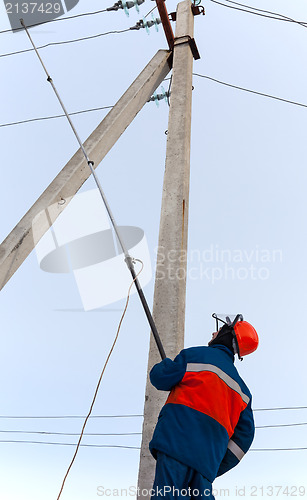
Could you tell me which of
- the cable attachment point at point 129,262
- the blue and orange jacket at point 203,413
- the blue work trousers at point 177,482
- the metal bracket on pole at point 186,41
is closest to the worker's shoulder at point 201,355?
the blue and orange jacket at point 203,413

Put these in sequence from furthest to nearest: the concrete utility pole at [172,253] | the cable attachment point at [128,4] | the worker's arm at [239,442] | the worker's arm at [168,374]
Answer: the cable attachment point at [128,4] < the concrete utility pole at [172,253] < the worker's arm at [239,442] < the worker's arm at [168,374]

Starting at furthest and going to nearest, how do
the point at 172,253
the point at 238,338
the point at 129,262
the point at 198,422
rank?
the point at 172,253 → the point at 129,262 → the point at 238,338 → the point at 198,422

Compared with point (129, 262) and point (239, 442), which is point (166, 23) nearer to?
point (129, 262)

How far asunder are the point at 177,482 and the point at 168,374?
0.46m

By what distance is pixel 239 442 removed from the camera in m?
2.46

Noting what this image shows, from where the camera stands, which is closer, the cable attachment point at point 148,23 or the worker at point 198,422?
the worker at point 198,422

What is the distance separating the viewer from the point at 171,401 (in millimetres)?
2307

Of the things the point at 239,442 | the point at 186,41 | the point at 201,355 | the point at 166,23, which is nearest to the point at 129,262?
the point at 201,355

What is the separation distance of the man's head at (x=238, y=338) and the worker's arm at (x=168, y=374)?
388 millimetres

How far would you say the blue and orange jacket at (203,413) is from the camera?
2166 millimetres

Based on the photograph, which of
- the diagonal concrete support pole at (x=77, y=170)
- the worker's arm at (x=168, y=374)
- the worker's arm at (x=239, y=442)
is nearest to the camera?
the worker's arm at (x=168, y=374)

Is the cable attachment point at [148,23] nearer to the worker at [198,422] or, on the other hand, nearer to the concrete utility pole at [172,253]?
the concrete utility pole at [172,253]

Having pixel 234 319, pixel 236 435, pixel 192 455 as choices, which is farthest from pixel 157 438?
pixel 234 319

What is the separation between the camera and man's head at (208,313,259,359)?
263 centimetres
